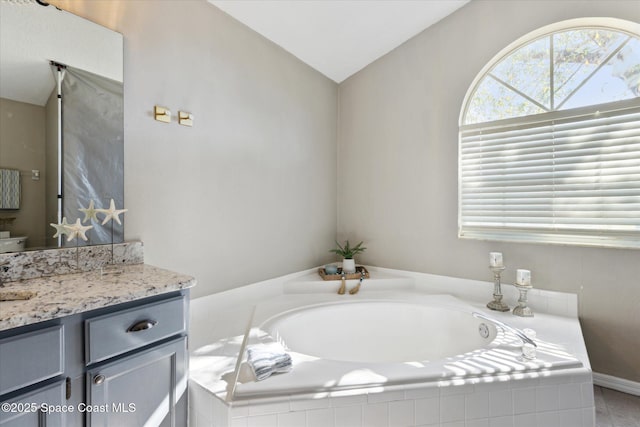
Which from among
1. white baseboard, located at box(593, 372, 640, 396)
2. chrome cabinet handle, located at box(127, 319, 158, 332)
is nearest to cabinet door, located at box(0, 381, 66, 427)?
chrome cabinet handle, located at box(127, 319, 158, 332)

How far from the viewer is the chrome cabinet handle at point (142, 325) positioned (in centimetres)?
110

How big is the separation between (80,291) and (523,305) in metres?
2.41

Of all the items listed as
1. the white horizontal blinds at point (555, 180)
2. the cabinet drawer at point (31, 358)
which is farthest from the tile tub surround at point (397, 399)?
the white horizontal blinds at point (555, 180)

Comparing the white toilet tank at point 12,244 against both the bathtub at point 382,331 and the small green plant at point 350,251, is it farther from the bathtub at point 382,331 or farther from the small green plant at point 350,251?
the small green plant at point 350,251

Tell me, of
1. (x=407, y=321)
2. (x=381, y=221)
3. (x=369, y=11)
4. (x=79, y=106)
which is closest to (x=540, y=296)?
(x=407, y=321)

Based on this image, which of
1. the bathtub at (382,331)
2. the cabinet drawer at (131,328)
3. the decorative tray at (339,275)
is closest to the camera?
the cabinet drawer at (131,328)

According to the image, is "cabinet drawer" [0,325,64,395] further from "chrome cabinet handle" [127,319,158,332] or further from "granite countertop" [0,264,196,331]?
"chrome cabinet handle" [127,319,158,332]

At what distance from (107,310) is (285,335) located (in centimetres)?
108

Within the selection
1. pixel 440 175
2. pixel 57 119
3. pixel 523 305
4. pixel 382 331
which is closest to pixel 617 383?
pixel 523 305

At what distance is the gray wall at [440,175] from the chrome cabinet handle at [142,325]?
2.16m

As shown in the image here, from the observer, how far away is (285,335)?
1.92 m

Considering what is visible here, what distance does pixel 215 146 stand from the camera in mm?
2068

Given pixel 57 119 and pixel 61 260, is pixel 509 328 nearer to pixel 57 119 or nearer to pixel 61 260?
pixel 61 260

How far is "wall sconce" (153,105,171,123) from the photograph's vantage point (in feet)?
5.77
